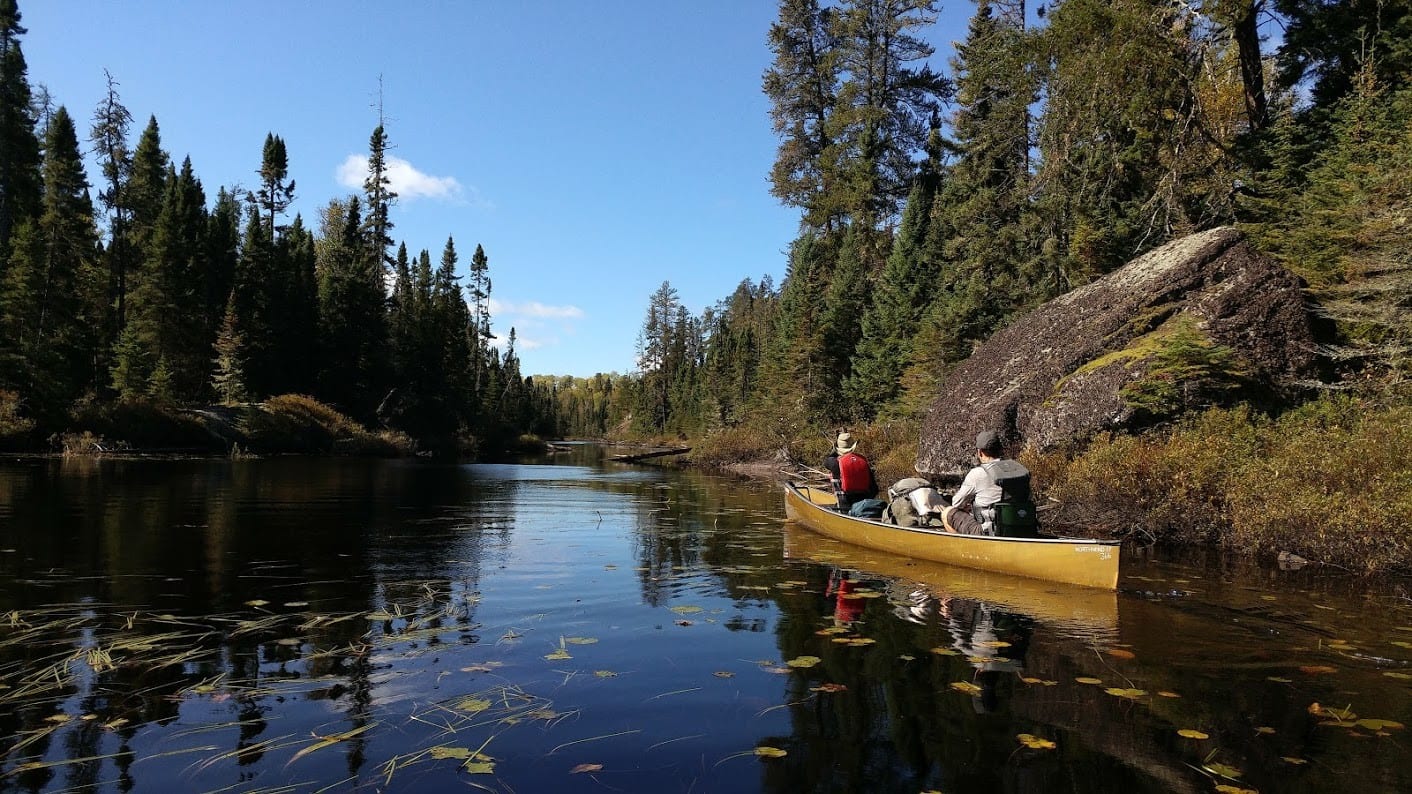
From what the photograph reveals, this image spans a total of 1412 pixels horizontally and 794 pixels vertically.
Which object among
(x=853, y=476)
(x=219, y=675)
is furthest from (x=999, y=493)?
(x=219, y=675)

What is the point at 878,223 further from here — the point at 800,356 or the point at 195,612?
the point at 195,612

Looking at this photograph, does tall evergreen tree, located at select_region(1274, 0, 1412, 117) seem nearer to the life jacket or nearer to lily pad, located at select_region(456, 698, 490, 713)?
the life jacket

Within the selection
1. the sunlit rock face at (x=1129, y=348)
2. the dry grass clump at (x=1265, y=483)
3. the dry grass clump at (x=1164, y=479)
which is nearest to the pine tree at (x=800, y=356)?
the sunlit rock face at (x=1129, y=348)

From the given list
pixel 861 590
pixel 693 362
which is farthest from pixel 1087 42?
pixel 693 362

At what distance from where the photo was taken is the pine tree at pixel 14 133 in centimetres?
4438

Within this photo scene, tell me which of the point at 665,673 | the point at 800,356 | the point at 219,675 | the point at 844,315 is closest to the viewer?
the point at 219,675

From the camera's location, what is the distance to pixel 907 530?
11383 millimetres

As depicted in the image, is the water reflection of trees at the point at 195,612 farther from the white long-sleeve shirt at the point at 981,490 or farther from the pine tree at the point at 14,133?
the pine tree at the point at 14,133

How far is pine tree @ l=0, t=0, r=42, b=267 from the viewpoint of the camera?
44.4m

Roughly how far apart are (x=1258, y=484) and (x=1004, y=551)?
5.19 metres

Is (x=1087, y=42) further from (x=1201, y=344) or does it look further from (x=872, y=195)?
(x=872, y=195)

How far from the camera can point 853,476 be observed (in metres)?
14.5

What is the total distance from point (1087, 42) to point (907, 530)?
16.1m

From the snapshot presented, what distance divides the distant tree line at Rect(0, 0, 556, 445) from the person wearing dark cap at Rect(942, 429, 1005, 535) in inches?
1379
